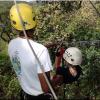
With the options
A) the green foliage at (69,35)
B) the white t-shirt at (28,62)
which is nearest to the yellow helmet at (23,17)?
the white t-shirt at (28,62)

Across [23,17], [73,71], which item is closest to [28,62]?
[23,17]

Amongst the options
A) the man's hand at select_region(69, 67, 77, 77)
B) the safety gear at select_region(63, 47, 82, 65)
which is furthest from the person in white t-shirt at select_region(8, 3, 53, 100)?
the safety gear at select_region(63, 47, 82, 65)

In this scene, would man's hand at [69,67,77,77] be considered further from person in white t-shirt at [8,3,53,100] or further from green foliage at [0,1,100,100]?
green foliage at [0,1,100,100]

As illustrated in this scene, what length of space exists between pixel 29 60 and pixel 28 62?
0.02 metres

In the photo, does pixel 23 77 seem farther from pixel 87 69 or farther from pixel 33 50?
pixel 87 69

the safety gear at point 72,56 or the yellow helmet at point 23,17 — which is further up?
the yellow helmet at point 23,17

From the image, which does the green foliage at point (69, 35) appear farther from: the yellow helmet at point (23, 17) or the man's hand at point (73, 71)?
the yellow helmet at point (23, 17)

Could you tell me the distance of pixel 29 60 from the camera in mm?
2977

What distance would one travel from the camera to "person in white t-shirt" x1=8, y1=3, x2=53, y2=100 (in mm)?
2927

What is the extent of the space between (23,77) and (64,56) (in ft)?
2.81

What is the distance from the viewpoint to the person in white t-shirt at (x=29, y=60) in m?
2.93

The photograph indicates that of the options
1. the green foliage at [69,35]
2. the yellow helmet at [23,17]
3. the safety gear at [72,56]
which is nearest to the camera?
the yellow helmet at [23,17]

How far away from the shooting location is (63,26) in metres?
6.83

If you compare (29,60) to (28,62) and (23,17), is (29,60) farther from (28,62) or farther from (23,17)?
(23,17)
